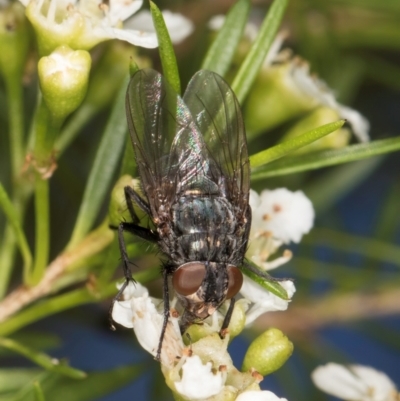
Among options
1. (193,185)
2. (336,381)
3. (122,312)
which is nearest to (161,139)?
(193,185)

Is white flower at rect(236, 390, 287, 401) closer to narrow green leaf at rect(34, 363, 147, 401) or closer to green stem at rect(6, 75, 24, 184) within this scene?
narrow green leaf at rect(34, 363, 147, 401)

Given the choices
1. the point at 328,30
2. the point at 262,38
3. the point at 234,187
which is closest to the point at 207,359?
the point at 234,187

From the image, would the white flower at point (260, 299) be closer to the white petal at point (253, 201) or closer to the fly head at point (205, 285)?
the fly head at point (205, 285)

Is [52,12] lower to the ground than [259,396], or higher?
higher

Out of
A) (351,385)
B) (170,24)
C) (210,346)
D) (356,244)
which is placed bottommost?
(356,244)

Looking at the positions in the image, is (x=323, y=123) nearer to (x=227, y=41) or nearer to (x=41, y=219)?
(x=227, y=41)

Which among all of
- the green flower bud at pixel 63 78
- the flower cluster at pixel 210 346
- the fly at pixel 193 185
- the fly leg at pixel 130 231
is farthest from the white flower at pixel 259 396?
the green flower bud at pixel 63 78

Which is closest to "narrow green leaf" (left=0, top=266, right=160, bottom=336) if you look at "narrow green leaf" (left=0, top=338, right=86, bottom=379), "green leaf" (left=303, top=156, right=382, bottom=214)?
"narrow green leaf" (left=0, top=338, right=86, bottom=379)
